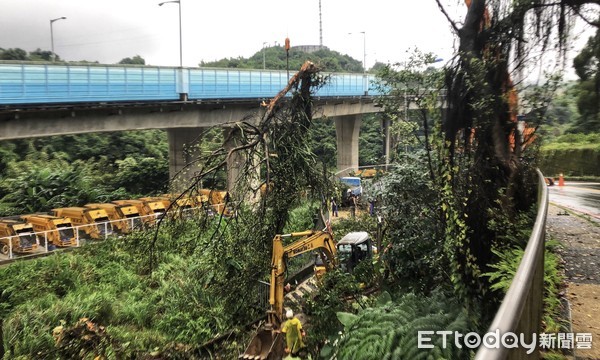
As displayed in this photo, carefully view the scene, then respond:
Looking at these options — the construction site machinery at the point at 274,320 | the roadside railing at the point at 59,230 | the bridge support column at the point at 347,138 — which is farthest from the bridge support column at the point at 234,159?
the bridge support column at the point at 347,138

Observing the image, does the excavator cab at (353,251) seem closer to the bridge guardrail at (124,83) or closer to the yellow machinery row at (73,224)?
the yellow machinery row at (73,224)

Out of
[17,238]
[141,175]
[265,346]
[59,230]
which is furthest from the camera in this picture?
[141,175]

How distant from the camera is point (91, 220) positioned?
19.3m

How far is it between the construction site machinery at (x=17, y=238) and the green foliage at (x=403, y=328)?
14.7m

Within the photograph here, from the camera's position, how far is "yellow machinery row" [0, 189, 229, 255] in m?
16.8

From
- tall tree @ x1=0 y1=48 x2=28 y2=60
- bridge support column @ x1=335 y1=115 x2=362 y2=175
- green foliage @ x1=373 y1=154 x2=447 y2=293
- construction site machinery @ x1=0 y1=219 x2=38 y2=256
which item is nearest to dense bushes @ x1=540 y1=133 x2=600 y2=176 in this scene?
bridge support column @ x1=335 y1=115 x2=362 y2=175

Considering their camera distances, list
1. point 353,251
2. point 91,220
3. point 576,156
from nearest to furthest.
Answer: point 353,251 < point 91,220 < point 576,156

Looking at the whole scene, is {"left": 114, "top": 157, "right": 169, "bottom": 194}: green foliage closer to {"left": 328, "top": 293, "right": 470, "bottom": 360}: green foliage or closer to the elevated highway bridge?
the elevated highway bridge

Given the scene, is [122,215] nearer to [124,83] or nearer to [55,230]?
[55,230]

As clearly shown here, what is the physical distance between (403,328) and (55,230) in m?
15.6

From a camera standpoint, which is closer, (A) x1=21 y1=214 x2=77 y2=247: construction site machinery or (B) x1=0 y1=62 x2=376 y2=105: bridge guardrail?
(B) x1=0 y1=62 x2=376 y2=105: bridge guardrail

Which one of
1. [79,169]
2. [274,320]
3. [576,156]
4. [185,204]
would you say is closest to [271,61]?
[79,169]

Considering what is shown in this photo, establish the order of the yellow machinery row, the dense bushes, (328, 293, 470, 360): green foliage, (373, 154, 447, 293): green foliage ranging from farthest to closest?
1. the dense bushes
2. the yellow machinery row
3. (373, 154, 447, 293): green foliage
4. (328, 293, 470, 360): green foliage

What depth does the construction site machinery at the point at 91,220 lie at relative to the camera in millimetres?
18734
